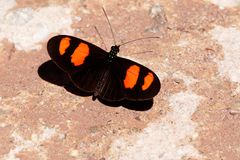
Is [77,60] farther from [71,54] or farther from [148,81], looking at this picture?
[148,81]

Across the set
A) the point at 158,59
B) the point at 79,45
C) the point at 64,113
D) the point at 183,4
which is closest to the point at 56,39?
the point at 79,45

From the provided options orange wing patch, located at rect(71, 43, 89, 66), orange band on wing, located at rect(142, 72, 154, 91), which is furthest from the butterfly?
orange band on wing, located at rect(142, 72, 154, 91)

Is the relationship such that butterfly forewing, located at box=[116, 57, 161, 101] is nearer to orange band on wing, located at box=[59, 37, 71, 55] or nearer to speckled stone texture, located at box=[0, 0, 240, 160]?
speckled stone texture, located at box=[0, 0, 240, 160]

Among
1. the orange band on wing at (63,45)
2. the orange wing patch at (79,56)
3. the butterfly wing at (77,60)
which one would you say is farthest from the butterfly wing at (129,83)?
the orange band on wing at (63,45)

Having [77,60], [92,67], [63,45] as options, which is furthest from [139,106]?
[63,45]

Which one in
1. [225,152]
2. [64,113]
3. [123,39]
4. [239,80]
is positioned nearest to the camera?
[225,152]

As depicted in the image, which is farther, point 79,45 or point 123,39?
point 123,39

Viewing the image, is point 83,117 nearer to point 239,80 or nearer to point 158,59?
point 158,59
